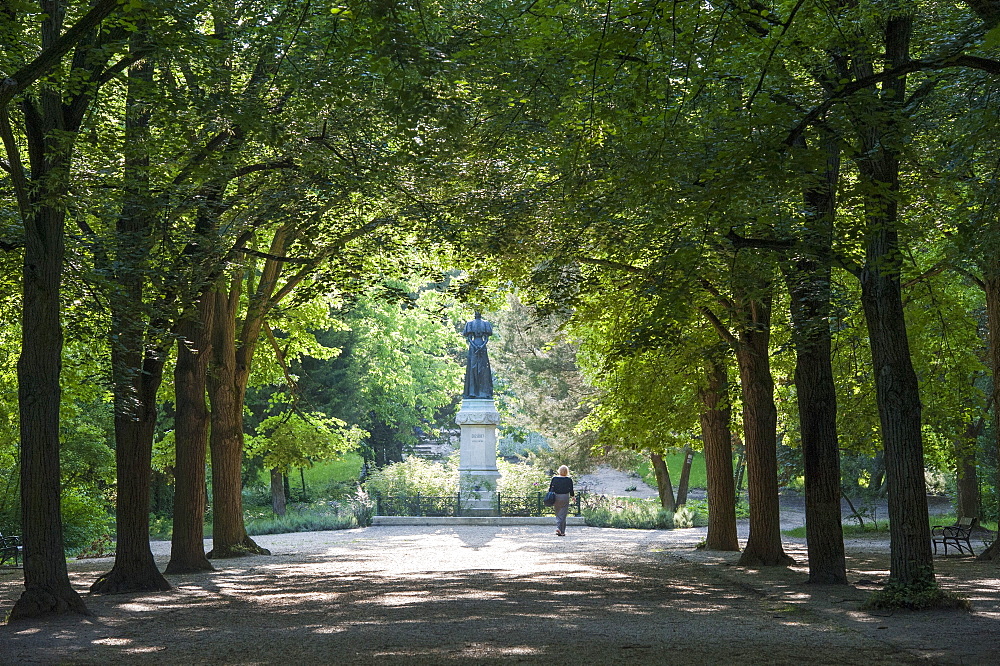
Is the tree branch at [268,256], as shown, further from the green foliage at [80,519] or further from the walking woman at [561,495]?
the walking woman at [561,495]

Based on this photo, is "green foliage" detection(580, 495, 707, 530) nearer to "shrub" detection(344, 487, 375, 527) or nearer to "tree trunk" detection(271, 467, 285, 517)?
"shrub" detection(344, 487, 375, 527)

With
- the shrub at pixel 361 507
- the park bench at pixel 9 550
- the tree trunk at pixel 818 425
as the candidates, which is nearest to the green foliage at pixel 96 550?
the park bench at pixel 9 550

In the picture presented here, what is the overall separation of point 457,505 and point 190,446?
17.5 meters

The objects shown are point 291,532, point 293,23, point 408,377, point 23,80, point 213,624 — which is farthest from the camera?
point 408,377

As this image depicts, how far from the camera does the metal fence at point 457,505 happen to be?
33.0m

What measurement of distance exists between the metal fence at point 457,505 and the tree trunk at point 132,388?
65.5ft

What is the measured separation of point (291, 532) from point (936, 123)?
23613 mm

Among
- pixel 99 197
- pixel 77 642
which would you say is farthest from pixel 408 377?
pixel 77 642

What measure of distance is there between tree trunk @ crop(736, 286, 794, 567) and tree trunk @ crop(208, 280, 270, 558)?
9669mm

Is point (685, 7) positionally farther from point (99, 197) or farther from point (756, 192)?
point (99, 197)

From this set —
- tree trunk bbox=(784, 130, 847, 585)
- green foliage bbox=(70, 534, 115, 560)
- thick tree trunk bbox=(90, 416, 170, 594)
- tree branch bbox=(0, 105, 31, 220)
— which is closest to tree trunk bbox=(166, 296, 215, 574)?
thick tree trunk bbox=(90, 416, 170, 594)

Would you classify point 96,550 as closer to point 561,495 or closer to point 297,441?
point 297,441

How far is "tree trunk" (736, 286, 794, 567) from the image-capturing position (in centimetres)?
1620

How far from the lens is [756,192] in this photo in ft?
35.2
